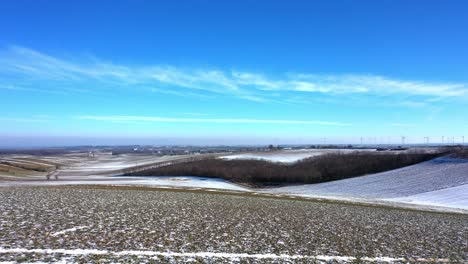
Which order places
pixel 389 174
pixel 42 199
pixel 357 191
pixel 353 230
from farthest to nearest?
pixel 389 174
pixel 357 191
pixel 42 199
pixel 353 230

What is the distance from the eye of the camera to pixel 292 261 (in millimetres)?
13703

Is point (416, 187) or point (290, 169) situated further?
point (290, 169)

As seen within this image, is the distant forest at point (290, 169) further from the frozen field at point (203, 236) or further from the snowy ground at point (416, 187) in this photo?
the frozen field at point (203, 236)

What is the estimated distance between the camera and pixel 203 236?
16641 millimetres

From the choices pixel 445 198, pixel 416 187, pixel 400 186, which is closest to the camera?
pixel 445 198

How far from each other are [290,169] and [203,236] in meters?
78.7

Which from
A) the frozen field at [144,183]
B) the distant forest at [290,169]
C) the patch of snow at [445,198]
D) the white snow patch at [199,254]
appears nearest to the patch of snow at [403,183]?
the patch of snow at [445,198]

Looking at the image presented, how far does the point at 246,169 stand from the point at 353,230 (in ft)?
242

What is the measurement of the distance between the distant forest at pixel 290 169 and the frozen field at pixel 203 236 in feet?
200

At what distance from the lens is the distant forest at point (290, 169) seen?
88875mm

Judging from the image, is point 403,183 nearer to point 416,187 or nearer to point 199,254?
point 416,187

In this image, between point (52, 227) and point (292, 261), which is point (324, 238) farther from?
point (52, 227)

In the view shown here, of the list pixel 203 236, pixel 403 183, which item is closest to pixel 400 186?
pixel 403 183

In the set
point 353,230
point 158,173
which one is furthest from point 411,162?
point 353,230
